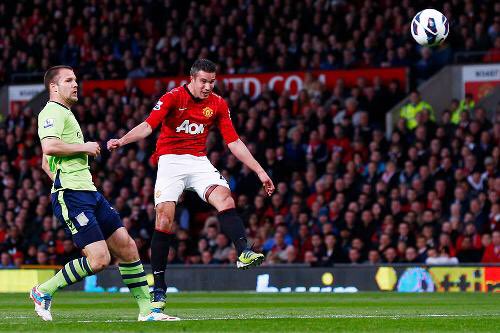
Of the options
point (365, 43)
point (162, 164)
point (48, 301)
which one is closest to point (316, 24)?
point (365, 43)

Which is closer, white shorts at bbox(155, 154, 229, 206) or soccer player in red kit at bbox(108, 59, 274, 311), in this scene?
soccer player in red kit at bbox(108, 59, 274, 311)

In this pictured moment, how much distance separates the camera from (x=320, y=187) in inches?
824

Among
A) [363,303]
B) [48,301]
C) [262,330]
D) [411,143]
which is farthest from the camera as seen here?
[411,143]

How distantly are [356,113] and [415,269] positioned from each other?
479 cm

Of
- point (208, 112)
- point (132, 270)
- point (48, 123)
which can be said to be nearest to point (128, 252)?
point (132, 270)

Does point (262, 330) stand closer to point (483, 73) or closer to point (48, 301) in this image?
point (48, 301)

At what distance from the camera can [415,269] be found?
717 inches

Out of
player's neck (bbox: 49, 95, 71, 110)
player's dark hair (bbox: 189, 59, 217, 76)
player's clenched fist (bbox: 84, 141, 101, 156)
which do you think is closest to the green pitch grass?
player's clenched fist (bbox: 84, 141, 101, 156)

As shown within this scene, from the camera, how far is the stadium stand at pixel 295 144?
19734 mm

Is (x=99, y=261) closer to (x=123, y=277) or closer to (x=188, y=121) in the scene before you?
(x=123, y=277)

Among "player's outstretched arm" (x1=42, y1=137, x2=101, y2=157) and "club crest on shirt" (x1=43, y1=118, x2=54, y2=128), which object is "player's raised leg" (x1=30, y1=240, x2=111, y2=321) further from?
"club crest on shirt" (x1=43, y1=118, x2=54, y2=128)

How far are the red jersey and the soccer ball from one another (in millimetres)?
5082

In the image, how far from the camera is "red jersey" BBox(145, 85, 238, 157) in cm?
1140

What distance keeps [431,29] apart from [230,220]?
19.5 feet
